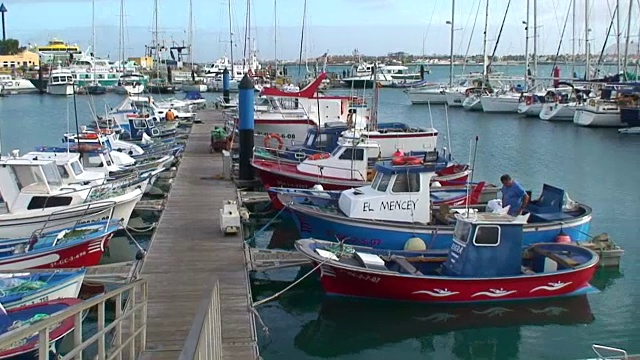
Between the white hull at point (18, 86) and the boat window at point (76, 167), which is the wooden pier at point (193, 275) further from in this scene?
the white hull at point (18, 86)

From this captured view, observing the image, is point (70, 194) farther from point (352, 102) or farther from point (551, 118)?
point (551, 118)

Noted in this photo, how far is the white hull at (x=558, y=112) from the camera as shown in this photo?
184ft

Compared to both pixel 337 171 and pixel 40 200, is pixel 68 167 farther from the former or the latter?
pixel 337 171

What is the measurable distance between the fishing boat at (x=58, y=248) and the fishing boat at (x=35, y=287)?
7.70ft

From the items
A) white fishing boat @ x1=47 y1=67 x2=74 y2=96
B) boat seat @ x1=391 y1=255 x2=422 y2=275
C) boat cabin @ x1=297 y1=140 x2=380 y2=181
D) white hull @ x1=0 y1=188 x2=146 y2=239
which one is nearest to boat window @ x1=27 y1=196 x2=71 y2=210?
white hull @ x1=0 y1=188 x2=146 y2=239

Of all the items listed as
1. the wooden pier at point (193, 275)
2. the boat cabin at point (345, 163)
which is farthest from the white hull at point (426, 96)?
the wooden pier at point (193, 275)

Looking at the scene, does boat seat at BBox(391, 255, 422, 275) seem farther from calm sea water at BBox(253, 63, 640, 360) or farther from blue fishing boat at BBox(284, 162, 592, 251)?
blue fishing boat at BBox(284, 162, 592, 251)

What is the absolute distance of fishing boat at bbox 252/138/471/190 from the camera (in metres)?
22.2

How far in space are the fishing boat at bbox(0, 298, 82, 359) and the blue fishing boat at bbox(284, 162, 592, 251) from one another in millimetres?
7359

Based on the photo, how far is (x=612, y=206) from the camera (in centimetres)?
2553

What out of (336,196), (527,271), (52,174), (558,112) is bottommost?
(527,271)

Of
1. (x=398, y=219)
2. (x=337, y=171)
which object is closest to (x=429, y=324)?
(x=398, y=219)

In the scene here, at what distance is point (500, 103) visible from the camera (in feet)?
207

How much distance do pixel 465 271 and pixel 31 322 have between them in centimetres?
801
